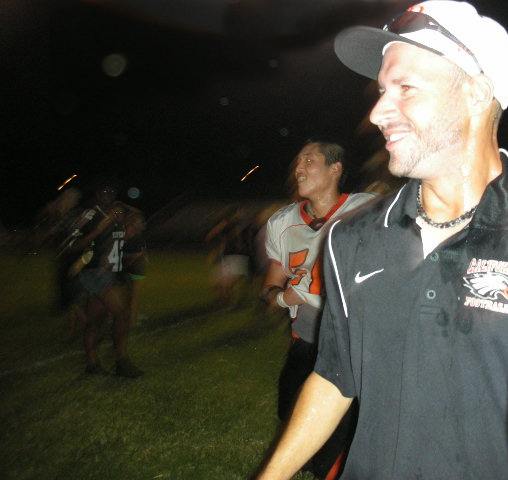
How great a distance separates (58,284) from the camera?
22.4ft

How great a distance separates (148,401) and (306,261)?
3319 millimetres

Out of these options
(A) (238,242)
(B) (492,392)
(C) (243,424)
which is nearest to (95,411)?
(C) (243,424)

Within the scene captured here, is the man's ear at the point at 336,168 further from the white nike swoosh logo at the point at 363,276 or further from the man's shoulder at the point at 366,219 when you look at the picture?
the white nike swoosh logo at the point at 363,276

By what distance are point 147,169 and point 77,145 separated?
6.32 m

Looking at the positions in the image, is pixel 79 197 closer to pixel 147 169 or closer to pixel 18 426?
pixel 18 426

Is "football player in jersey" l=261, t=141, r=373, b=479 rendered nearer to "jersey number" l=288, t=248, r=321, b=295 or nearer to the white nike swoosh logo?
"jersey number" l=288, t=248, r=321, b=295

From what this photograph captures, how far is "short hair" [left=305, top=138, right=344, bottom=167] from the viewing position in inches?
157

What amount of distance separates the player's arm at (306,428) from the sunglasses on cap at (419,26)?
4.54 ft

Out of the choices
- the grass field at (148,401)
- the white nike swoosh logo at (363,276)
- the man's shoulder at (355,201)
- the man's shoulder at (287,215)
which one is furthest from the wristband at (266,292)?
the white nike swoosh logo at (363,276)

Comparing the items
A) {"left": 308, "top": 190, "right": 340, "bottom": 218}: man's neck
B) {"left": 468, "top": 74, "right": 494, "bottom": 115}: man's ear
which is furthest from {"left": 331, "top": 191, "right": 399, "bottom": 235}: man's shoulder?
{"left": 308, "top": 190, "right": 340, "bottom": 218}: man's neck

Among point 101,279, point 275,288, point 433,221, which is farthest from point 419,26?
point 101,279

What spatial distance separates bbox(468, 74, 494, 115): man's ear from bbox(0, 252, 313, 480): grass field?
373 cm

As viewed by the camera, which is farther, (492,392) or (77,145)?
(77,145)

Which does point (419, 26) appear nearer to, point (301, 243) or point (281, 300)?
point (301, 243)
